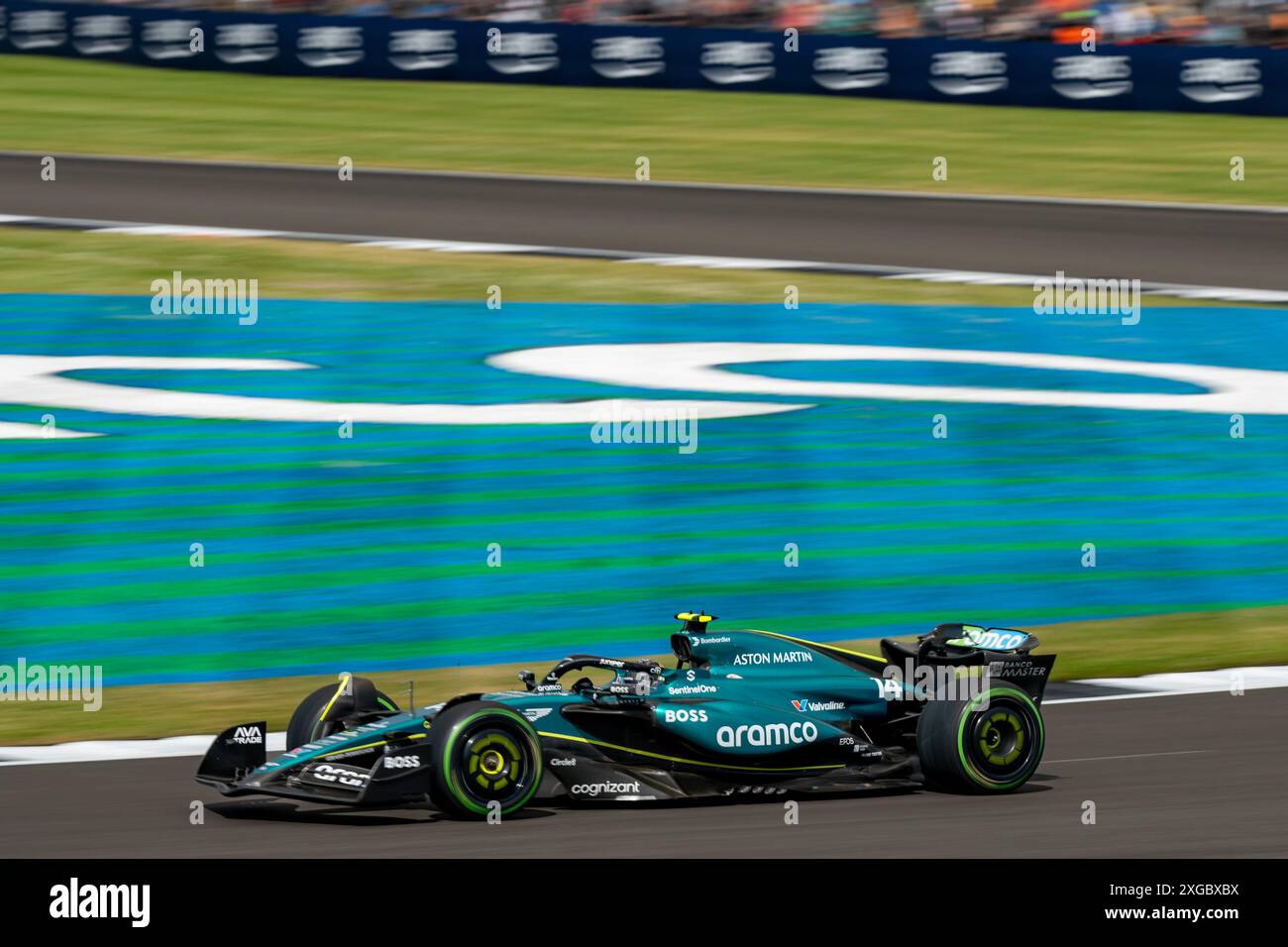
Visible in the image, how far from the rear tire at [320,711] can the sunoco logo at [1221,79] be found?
1916 centimetres

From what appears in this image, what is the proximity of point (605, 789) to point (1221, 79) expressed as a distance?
63.5ft

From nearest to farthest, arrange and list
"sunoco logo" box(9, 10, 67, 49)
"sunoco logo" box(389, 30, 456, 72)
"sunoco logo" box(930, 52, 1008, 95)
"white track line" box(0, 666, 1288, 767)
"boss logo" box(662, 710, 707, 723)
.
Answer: "boss logo" box(662, 710, 707, 723) < "white track line" box(0, 666, 1288, 767) < "sunoco logo" box(930, 52, 1008, 95) < "sunoco logo" box(389, 30, 456, 72) < "sunoco logo" box(9, 10, 67, 49)

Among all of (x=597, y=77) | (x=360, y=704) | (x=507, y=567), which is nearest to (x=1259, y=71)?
(x=597, y=77)

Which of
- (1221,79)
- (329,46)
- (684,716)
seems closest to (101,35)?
(329,46)

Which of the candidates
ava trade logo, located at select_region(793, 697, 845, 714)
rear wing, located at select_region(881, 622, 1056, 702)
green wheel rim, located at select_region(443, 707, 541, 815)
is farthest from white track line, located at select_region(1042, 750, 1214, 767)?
green wheel rim, located at select_region(443, 707, 541, 815)

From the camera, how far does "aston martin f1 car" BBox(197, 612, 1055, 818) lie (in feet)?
21.6

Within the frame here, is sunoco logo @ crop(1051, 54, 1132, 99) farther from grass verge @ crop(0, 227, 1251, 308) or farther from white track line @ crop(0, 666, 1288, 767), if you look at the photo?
white track line @ crop(0, 666, 1288, 767)

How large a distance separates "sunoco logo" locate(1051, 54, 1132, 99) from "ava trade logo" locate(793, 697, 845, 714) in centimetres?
1879

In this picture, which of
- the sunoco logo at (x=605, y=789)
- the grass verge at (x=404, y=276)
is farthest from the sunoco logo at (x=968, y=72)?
the sunoco logo at (x=605, y=789)

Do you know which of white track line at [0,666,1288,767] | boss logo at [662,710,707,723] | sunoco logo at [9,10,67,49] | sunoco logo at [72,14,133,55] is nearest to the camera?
boss logo at [662,710,707,723]

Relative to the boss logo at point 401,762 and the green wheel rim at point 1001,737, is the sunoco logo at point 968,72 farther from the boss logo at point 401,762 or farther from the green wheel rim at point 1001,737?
the boss logo at point 401,762

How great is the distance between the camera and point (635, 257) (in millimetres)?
19109

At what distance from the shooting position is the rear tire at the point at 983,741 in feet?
23.2

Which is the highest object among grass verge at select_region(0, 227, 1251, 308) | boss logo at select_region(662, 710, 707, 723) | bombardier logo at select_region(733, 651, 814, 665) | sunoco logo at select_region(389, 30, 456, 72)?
sunoco logo at select_region(389, 30, 456, 72)
